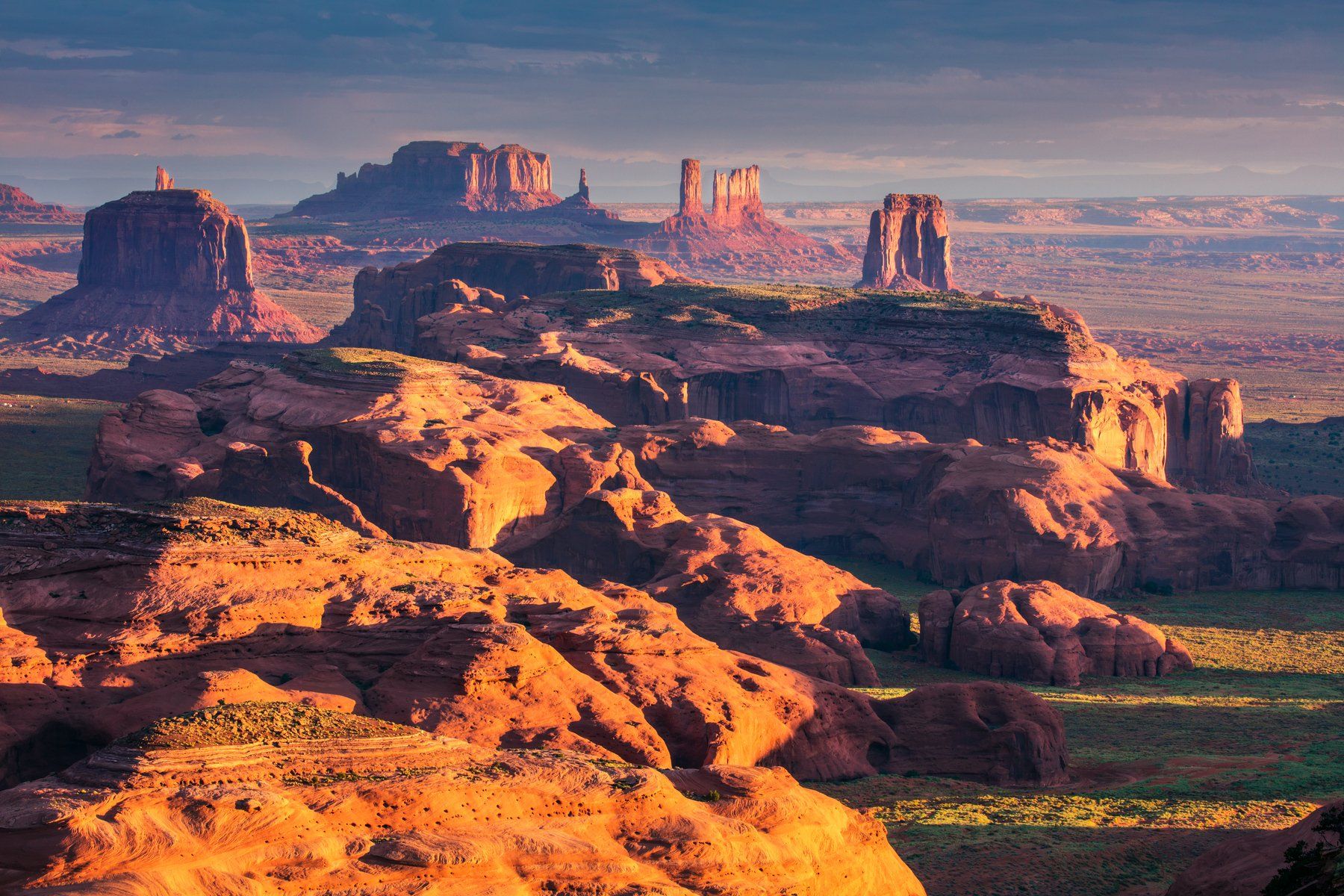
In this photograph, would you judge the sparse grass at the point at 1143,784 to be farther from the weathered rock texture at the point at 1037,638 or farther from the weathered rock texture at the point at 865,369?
the weathered rock texture at the point at 865,369

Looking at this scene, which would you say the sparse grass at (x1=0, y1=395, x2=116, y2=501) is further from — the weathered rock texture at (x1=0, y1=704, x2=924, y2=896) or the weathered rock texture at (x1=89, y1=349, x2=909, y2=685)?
the weathered rock texture at (x1=0, y1=704, x2=924, y2=896)

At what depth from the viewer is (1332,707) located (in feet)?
177

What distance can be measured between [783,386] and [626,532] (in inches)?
1811

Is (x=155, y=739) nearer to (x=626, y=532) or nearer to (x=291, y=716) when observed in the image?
(x=291, y=716)

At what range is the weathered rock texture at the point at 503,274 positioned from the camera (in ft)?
492

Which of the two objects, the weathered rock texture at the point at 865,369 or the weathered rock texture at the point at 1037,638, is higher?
the weathered rock texture at the point at 865,369

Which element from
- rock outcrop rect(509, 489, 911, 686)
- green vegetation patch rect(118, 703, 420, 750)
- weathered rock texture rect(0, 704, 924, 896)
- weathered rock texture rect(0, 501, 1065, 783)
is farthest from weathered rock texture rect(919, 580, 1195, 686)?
green vegetation patch rect(118, 703, 420, 750)

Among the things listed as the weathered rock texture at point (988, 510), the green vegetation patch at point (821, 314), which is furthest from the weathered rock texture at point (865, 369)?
the weathered rock texture at point (988, 510)

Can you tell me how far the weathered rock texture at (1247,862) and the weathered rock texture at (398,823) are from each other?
6.04 m

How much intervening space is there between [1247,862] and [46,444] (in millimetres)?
85026

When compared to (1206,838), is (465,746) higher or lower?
higher

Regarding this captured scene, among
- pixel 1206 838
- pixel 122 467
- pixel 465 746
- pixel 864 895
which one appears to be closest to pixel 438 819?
pixel 465 746

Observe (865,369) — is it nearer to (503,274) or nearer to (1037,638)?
(1037,638)

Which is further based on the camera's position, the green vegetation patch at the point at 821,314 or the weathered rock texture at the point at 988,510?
the green vegetation patch at the point at 821,314
